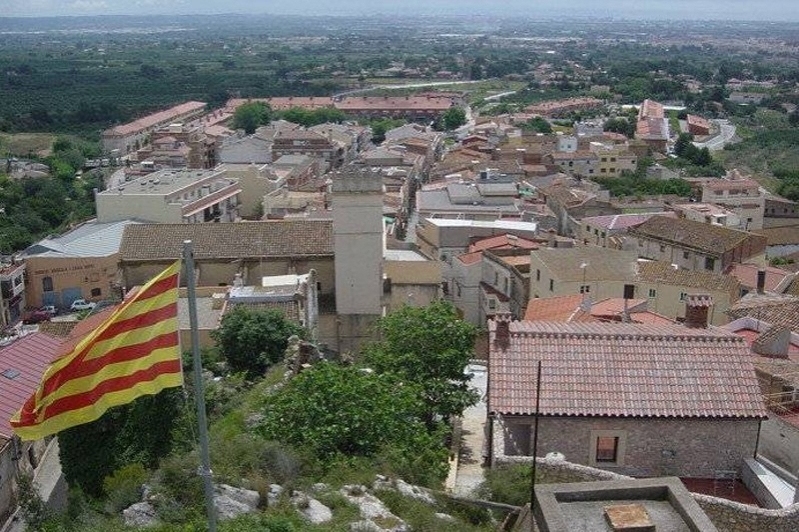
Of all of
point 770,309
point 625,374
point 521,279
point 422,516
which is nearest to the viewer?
point 422,516

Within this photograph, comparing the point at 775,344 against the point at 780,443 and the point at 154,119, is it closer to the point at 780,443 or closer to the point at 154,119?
the point at 780,443

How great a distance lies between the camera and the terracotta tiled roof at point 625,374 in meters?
16.0

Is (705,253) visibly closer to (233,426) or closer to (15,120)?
(233,426)

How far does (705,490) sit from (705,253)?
2922 cm

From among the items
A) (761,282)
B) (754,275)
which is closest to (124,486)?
(761,282)

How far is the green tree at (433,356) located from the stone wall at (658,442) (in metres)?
3.45

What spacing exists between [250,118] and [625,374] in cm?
10744

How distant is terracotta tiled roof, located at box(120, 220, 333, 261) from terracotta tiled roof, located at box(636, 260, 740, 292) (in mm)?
14127

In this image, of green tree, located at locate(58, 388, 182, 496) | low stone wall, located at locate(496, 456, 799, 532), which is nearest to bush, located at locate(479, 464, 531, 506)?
low stone wall, located at locate(496, 456, 799, 532)

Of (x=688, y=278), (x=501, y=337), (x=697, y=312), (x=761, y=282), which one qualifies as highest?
(x=501, y=337)

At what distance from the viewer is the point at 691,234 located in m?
44.5

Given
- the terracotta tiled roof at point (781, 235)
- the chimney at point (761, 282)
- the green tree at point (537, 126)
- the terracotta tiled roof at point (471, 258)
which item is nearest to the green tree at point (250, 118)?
the green tree at point (537, 126)

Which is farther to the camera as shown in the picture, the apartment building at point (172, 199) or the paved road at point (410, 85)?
the paved road at point (410, 85)

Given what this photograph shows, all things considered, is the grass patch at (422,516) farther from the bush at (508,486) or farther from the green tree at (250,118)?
the green tree at (250,118)
